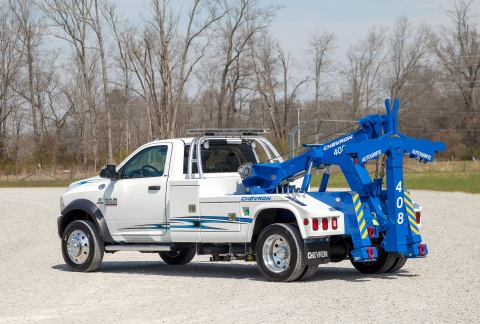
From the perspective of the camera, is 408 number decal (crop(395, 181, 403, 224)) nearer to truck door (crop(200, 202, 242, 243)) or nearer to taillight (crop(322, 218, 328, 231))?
taillight (crop(322, 218, 328, 231))

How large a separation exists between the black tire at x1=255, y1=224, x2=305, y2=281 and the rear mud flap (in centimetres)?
8

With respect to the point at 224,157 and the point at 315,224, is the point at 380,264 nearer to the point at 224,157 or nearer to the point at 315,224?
the point at 315,224

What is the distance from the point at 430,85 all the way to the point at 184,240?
258 feet

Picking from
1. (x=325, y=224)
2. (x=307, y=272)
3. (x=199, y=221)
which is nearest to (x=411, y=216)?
(x=325, y=224)

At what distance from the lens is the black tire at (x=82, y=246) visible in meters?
13.0

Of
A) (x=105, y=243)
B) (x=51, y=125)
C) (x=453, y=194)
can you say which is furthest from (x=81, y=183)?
(x=51, y=125)

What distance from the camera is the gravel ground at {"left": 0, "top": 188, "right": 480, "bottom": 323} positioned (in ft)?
27.6

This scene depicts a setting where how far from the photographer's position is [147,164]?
12898mm

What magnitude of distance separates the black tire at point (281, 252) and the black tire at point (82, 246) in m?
3.12

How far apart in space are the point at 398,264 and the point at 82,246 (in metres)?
5.13

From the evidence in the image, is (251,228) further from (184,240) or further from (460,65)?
(460,65)

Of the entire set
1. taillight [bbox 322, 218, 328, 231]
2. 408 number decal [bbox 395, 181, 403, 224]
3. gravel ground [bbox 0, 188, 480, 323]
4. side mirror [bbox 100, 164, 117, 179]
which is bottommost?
gravel ground [bbox 0, 188, 480, 323]

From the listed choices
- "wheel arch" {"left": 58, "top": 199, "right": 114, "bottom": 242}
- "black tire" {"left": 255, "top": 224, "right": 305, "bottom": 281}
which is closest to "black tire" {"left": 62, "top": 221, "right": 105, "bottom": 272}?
"wheel arch" {"left": 58, "top": 199, "right": 114, "bottom": 242}

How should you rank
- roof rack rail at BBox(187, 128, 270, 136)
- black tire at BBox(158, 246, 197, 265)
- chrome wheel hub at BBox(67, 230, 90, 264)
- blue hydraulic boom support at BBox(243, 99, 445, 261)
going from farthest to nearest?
black tire at BBox(158, 246, 197, 265)
chrome wheel hub at BBox(67, 230, 90, 264)
roof rack rail at BBox(187, 128, 270, 136)
blue hydraulic boom support at BBox(243, 99, 445, 261)
